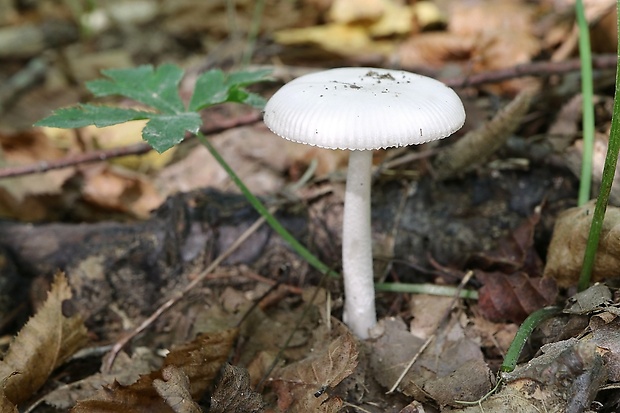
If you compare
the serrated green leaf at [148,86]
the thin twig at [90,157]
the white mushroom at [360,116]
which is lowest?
the thin twig at [90,157]

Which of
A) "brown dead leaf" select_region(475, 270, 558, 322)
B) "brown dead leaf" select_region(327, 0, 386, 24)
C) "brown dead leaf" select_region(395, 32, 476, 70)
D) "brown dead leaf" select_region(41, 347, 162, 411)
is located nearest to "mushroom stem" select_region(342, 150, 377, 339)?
"brown dead leaf" select_region(475, 270, 558, 322)

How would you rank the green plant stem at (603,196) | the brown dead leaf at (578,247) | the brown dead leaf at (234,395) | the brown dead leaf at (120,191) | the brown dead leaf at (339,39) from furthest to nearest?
the brown dead leaf at (339,39) → the brown dead leaf at (120,191) → the brown dead leaf at (578,247) → the brown dead leaf at (234,395) → the green plant stem at (603,196)

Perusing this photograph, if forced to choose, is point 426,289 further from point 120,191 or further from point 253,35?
point 253,35

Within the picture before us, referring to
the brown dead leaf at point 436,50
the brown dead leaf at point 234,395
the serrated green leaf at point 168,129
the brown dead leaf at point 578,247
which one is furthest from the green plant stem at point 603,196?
the brown dead leaf at point 436,50

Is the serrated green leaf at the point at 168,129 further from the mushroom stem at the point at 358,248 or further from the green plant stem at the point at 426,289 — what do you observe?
the green plant stem at the point at 426,289

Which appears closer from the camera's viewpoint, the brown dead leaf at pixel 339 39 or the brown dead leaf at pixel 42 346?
the brown dead leaf at pixel 42 346

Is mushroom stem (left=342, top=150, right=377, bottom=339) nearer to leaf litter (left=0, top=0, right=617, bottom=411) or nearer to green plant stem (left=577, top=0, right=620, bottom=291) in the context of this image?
leaf litter (left=0, top=0, right=617, bottom=411)

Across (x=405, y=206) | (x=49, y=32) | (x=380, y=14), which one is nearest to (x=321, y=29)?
(x=380, y=14)
